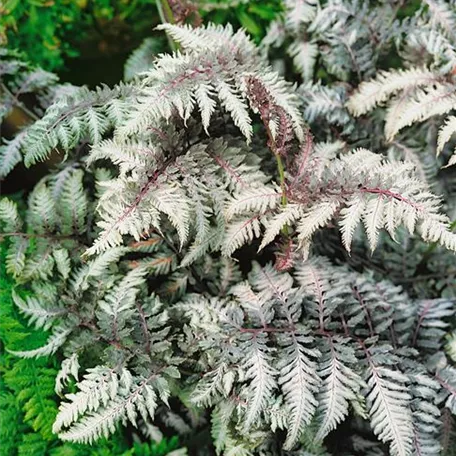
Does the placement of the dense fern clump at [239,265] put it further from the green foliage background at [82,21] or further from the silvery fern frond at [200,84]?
the green foliage background at [82,21]

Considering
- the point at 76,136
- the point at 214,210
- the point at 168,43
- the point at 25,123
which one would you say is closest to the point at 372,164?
the point at 214,210

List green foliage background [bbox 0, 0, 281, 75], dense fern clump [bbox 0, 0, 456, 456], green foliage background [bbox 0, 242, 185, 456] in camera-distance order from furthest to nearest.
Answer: green foliage background [bbox 0, 0, 281, 75] → green foliage background [bbox 0, 242, 185, 456] → dense fern clump [bbox 0, 0, 456, 456]

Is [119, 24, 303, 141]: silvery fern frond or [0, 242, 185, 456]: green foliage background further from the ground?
[119, 24, 303, 141]: silvery fern frond

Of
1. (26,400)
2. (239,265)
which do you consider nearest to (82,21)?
(239,265)

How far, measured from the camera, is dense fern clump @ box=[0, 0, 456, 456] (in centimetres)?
170

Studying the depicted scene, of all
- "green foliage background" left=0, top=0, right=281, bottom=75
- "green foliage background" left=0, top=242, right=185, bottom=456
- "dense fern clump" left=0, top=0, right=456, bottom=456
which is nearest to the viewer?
"dense fern clump" left=0, top=0, right=456, bottom=456

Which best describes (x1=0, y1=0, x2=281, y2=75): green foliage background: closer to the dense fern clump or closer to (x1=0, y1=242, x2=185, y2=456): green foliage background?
the dense fern clump

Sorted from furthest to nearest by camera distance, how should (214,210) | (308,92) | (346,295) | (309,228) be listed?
(308,92) < (346,295) < (214,210) < (309,228)

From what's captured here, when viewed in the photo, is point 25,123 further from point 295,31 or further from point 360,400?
point 360,400

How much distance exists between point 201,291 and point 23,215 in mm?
739

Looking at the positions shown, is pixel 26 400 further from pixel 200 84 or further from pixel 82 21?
pixel 82 21

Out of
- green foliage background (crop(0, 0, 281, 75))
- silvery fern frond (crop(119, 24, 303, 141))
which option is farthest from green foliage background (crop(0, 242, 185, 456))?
green foliage background (crop(0, 0, 281, 75))

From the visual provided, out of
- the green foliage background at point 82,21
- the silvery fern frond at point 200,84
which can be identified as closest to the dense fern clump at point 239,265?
the silvery fern frond at point 200,84

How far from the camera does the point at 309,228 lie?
1.70 m
